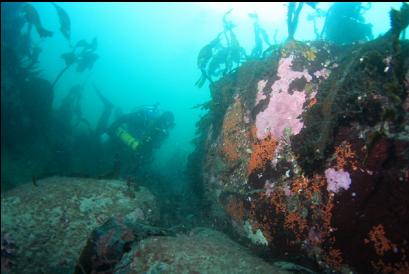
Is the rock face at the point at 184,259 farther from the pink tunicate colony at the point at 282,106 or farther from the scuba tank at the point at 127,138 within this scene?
the scuba tank at the point at 127,138

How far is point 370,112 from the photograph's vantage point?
3.09 m

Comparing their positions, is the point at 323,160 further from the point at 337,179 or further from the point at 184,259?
the point at 184,259

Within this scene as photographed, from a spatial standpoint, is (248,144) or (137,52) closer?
(248,144)

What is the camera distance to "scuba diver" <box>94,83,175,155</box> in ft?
31.5

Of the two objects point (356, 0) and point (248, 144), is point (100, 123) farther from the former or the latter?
point (356, 0)

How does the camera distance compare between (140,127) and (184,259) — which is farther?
(140,127)

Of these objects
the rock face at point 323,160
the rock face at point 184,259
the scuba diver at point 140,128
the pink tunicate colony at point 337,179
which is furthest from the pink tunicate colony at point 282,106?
the scuba diver at point 140,128

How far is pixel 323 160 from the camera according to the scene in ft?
10.8

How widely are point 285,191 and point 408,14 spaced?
235 cm

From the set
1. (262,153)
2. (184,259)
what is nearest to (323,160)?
(262,153)

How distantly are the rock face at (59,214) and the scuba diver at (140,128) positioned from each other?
4042mm

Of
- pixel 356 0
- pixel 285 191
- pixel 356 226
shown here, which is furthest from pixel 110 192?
pixel 356 0

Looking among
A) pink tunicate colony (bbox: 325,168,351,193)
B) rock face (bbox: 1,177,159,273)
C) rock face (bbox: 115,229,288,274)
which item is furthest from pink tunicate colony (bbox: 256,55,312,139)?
rock face (bbox: 1,177,159,273)

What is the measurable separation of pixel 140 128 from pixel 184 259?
8.15m
